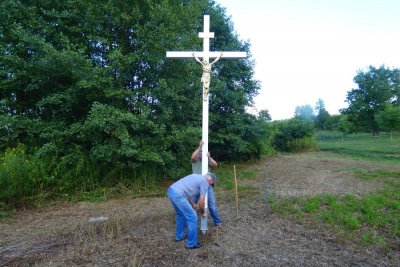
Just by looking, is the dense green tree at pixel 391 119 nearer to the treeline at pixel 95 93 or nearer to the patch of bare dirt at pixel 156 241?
the treeline at pixel 95 93

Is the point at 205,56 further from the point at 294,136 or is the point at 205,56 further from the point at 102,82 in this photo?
the point at 294,136

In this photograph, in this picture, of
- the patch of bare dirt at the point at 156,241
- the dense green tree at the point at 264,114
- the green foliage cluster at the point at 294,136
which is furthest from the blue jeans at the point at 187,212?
the green foliage cluster at the point at 294,136

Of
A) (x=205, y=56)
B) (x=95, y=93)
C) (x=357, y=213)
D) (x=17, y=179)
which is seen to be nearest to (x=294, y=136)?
(x=357, y=213)

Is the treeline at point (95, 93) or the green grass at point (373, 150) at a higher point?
the treeline at point (95, 93)

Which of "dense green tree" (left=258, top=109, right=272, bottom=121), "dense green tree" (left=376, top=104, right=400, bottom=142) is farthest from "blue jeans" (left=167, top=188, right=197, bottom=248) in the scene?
"dense green tree" (left=376, top=104, right=400, bottom=142)

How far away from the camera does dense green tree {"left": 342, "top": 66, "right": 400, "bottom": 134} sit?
28.9m

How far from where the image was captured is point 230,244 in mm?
4480

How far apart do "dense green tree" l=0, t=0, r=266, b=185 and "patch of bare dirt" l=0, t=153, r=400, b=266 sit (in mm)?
1834

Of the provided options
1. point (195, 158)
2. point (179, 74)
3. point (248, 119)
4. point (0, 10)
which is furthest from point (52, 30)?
point (248, 119)

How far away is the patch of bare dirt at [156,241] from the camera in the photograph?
3904 millimetres

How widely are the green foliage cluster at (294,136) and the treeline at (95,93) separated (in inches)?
598

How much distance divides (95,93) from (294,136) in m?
18.6

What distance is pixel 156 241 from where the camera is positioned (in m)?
4.51

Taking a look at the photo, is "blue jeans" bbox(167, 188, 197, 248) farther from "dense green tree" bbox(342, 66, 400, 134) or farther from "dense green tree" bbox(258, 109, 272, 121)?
"dense green tree" bbox(342, 66, 400, 134)
